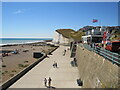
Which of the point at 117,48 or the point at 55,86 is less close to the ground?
the point at 117,48

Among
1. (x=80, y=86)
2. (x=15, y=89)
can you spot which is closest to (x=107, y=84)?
(x=80, y=86)

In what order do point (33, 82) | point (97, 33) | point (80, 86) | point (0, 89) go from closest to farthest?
1. point (0, 89)
2. point (80, 86)
3. point (33, 82)
4. point (97, 33)

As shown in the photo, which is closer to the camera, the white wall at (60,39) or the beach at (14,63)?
the beach at (14,63)

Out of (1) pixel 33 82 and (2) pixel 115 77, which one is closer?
(2) pixel 115 77

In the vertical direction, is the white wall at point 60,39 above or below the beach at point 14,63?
above

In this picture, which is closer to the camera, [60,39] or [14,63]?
[14,63]

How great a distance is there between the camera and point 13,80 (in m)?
17.8

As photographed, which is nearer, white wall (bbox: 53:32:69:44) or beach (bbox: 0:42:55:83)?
beach (bbox: 0:42:55:83)

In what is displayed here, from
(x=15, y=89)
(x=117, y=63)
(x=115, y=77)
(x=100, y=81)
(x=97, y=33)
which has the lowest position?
(x=15, y=89)

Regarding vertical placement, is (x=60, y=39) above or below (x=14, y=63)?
above

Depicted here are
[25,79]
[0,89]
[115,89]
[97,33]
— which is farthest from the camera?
[97,33]

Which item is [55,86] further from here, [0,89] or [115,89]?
[115,89]

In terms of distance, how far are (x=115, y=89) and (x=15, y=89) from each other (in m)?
11.3

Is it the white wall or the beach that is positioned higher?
the white wall
